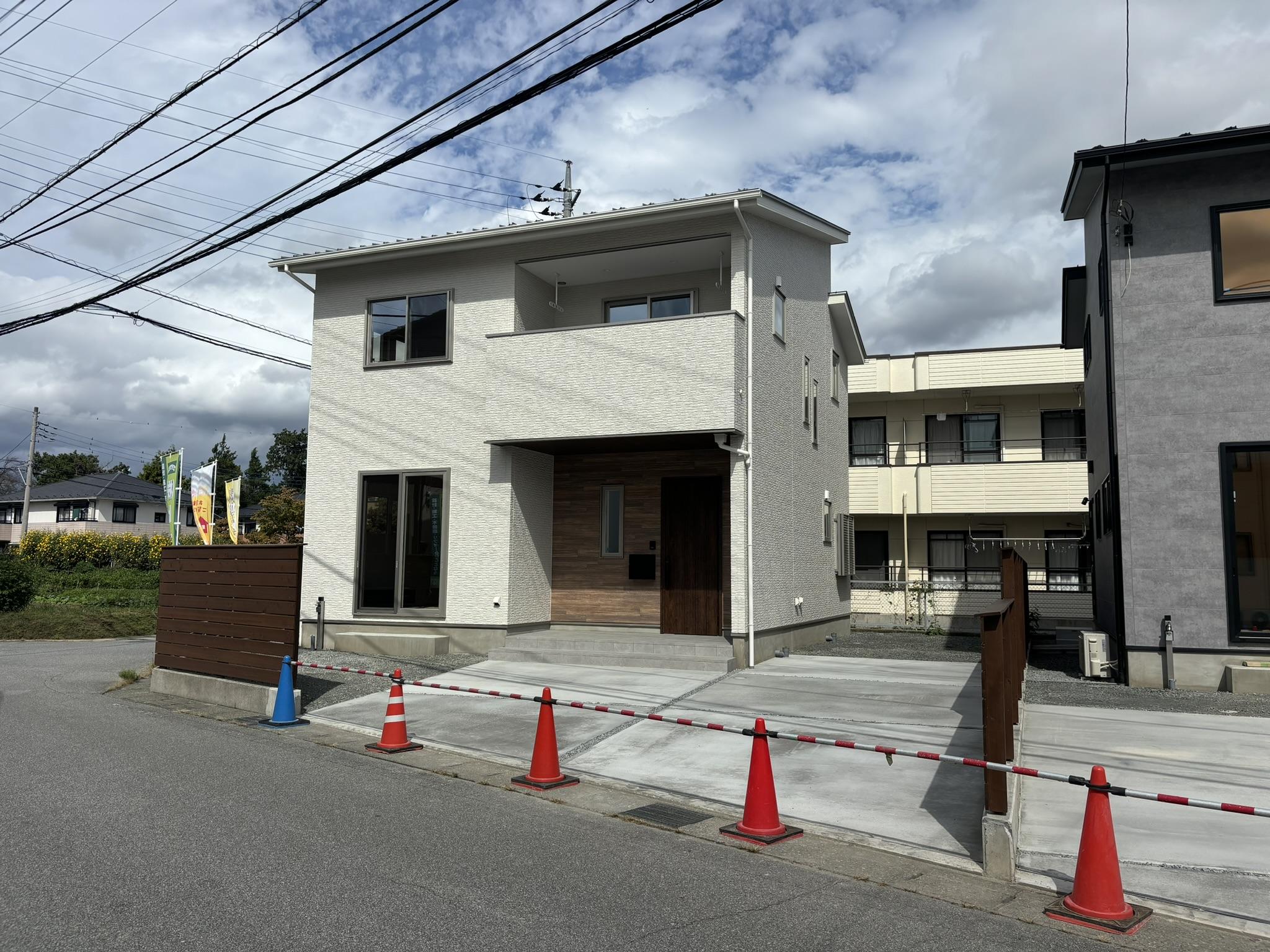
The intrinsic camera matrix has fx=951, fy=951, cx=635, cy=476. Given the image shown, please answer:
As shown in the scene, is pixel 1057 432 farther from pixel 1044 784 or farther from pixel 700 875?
pixel 700 875

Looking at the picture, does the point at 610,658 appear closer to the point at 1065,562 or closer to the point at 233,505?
the point at 233,505

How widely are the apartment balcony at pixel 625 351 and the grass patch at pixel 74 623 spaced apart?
1324 centimetres

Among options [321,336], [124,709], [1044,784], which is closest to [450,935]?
[1044,784]

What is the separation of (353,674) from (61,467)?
8519cm

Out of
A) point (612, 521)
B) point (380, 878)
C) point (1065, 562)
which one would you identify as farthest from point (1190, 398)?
point (1065, 562)

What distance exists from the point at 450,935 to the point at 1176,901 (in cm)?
378

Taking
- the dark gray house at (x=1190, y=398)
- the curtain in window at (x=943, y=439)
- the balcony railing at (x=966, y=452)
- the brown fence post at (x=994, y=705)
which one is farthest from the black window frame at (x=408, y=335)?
the curtain in window at (x=943, y=439)

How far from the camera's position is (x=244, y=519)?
70.2 m

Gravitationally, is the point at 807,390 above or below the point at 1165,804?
above

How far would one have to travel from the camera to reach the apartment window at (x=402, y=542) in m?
15.7

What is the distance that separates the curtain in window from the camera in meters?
27.2

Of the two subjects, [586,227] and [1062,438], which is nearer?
[586,227]

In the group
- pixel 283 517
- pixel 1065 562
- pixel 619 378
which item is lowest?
pixel 1065 562

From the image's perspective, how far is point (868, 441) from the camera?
28.0 m
